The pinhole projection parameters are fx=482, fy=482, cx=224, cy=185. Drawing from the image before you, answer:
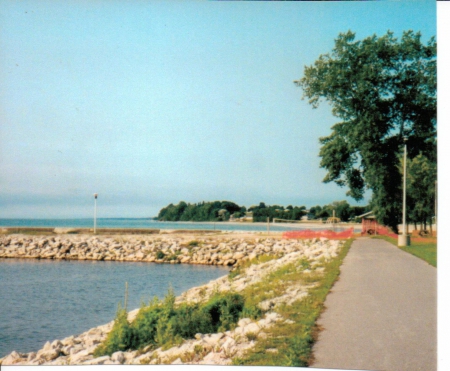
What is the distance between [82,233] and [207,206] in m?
17.5

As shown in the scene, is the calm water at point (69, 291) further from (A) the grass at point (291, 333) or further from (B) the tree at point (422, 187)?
(B) the tree at point (422, 187)

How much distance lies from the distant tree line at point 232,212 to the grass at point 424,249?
3216 mm

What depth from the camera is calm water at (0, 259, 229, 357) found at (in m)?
11.0

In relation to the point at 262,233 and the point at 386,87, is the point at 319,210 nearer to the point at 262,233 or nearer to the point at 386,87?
the point at 386,87

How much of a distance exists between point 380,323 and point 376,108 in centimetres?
1395

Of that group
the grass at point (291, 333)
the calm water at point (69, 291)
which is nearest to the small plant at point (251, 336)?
the grass at point (291, 333)

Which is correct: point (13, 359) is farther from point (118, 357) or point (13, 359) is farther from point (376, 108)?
point (376, 108)

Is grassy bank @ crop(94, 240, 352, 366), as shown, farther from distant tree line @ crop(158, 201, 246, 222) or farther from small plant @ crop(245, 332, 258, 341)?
distant tree line @ crop(158, 201, 246, 222)

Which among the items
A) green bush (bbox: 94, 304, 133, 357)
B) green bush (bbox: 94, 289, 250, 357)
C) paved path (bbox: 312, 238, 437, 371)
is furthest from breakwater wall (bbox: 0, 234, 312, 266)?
green bush (bbox: 94, 304, 133, 357)

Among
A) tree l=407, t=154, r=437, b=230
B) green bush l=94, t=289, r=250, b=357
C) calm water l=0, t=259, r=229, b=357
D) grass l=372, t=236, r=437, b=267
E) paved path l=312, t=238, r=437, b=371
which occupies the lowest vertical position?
calm water l=0, t=259, r=229, b=357

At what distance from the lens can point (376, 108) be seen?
19.4 m

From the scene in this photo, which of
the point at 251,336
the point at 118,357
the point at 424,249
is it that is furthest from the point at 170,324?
the point at 424,249

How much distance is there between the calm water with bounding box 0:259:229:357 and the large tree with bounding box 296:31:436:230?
297 inches

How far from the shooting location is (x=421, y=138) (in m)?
18.2
